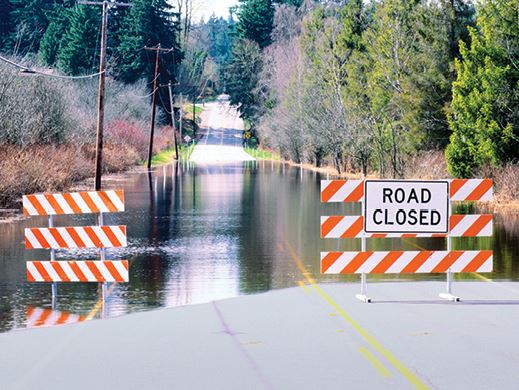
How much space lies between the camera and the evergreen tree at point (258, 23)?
5059 inches

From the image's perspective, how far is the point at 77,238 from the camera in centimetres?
1390

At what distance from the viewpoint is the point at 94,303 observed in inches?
527

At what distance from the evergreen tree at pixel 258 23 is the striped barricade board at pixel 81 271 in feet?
383

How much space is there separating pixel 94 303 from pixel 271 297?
2400 millimetres

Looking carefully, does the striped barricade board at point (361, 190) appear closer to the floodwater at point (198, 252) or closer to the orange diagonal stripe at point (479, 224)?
the orange diagonal stripe at point (479, 224)

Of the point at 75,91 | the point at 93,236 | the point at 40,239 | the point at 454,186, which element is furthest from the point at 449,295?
the point at 75,91

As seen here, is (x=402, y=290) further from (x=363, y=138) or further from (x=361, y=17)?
(x=361, y=17)

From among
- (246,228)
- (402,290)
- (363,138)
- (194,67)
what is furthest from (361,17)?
(194,67)

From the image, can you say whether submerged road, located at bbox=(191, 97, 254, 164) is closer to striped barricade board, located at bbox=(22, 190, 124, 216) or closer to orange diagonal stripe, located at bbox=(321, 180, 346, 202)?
striped barricade board, located at bbox=(22, 190, 124, 216)

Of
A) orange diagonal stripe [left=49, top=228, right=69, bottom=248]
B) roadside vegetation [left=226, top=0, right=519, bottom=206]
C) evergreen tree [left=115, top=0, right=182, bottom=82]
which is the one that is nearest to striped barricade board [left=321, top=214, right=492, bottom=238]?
orange diagonal stripe [left=49, top=228, right=69, bottom=248]

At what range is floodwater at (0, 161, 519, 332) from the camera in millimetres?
13484

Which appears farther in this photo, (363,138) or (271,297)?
(363,138)

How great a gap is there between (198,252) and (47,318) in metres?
8.02

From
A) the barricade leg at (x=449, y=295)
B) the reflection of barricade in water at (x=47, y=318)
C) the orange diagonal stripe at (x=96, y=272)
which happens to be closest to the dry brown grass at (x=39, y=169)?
the orange diagonal stripe at (x=96, y=272)
